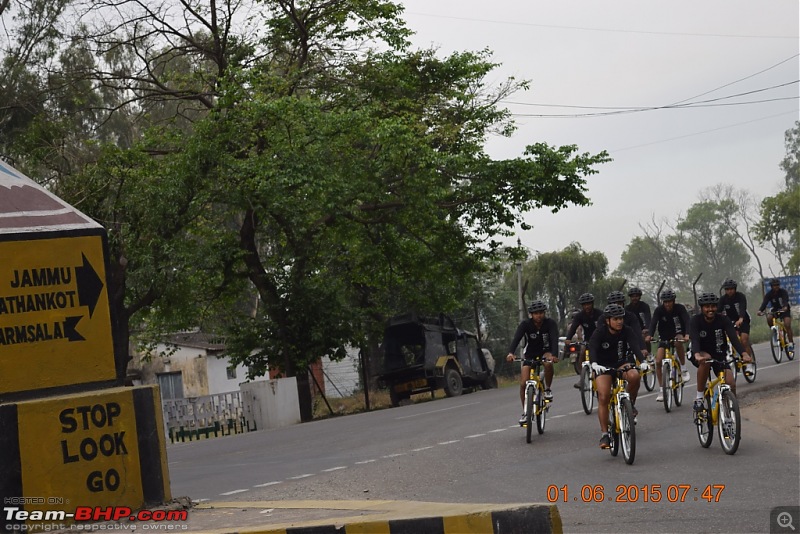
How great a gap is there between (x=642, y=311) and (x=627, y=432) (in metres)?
7.46

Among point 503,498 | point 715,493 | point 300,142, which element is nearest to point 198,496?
point 503,498

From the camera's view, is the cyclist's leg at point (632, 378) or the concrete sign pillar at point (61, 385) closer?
the concrete sign pillar at point (61, 385)

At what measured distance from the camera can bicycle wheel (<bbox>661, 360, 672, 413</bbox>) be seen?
1747 centimetres

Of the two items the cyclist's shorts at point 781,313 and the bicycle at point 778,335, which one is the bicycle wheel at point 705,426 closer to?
the cyclist's shorts at point 781,313

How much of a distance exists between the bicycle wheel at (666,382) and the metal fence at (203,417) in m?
14.6

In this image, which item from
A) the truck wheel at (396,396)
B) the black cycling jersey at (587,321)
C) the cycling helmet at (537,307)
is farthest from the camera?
the truck wheel at (396,396)

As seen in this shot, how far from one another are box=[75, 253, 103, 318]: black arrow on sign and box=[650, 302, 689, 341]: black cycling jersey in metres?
12.5

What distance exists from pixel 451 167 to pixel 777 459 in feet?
64.4

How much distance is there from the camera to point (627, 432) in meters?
12.2

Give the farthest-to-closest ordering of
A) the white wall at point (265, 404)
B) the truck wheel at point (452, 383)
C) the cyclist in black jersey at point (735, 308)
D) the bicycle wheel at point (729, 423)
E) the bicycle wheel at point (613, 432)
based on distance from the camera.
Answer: the truck wheel at point (452, 383)
the white wall at point (265, 404)
the cyclist in black jersey at point (735, 308)
the bicycle wheel at point (613, 432)
the bicycle wheel at point (729, 423)

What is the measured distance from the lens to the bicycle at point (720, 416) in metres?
12.0

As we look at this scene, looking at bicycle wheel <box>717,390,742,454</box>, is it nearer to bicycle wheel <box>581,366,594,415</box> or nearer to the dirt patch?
the dirt patch

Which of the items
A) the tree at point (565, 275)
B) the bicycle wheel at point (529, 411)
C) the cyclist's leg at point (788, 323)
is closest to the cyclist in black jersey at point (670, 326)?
the bicycle wheel at point (529, 411)

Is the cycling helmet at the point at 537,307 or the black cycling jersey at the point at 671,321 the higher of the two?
the cycling helmet at the point at 537,307
